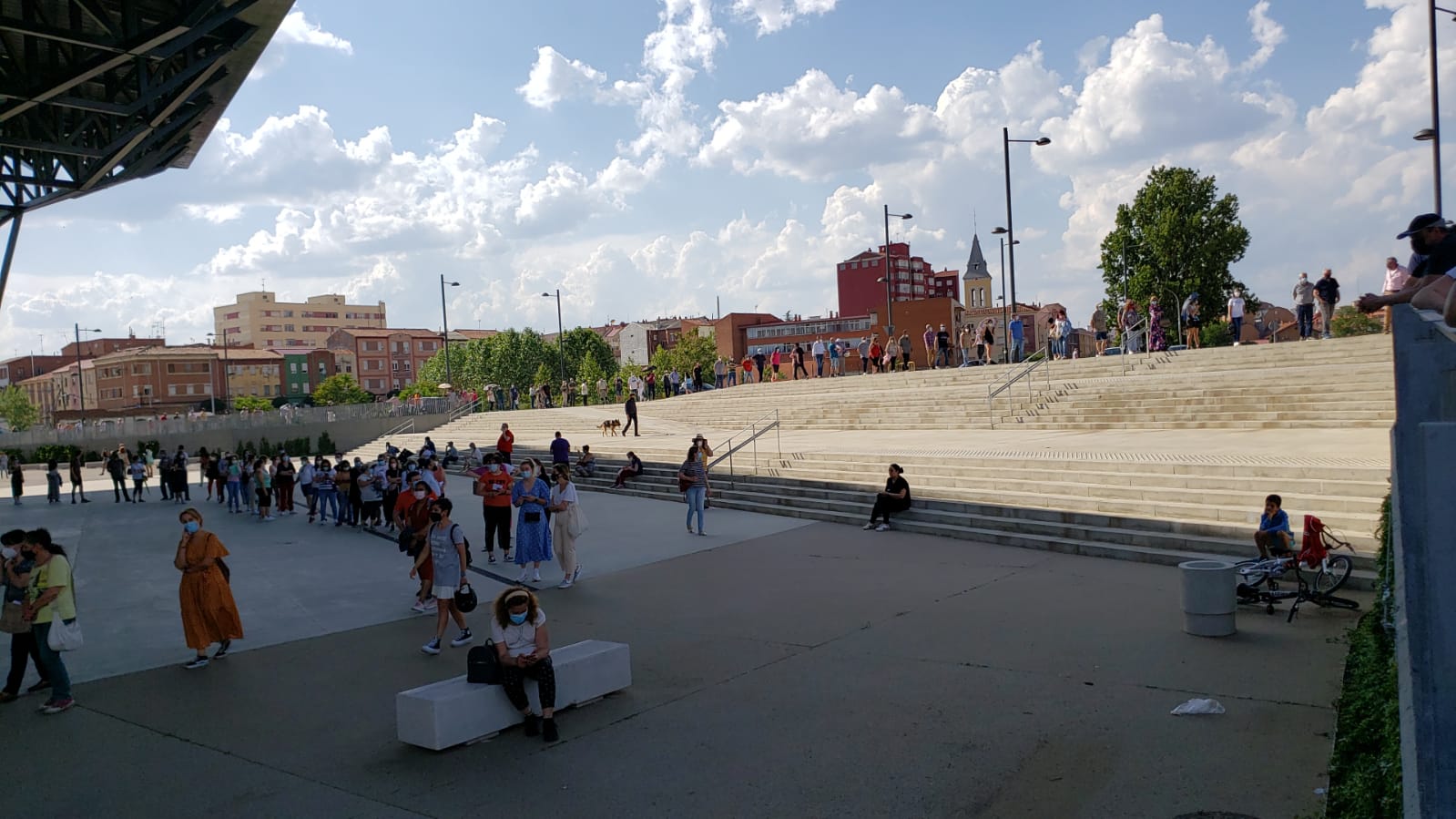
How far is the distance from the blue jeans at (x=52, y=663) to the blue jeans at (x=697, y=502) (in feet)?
30.6

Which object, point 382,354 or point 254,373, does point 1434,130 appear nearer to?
point 254,373

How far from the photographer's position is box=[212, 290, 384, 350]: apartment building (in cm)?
13638

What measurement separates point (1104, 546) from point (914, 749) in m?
7.35

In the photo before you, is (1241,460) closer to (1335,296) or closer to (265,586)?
→ (1335,296)

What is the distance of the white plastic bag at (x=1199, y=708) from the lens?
676 cm

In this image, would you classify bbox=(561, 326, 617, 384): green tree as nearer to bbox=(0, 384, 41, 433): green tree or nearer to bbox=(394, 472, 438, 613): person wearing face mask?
bbox=(0, 384, 41, 433): green tree

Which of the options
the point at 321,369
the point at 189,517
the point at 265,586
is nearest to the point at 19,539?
the point at 189,517

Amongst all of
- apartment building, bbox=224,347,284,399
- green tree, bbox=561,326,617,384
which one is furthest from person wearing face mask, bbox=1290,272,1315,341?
apartment building, bbox=224,347,284,399

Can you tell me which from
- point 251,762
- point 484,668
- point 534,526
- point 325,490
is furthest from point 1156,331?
point 251,762

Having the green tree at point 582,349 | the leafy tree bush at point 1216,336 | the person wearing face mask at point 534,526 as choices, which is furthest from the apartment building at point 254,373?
the person wearing face mask at point 534,526

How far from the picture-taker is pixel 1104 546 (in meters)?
12.8

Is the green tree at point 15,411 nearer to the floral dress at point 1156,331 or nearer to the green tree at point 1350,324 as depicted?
the floral dress at point 1156,331

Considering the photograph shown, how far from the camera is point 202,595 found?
9.48 meters

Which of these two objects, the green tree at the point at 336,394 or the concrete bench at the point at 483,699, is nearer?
the concrete bench at the point at 483,699
